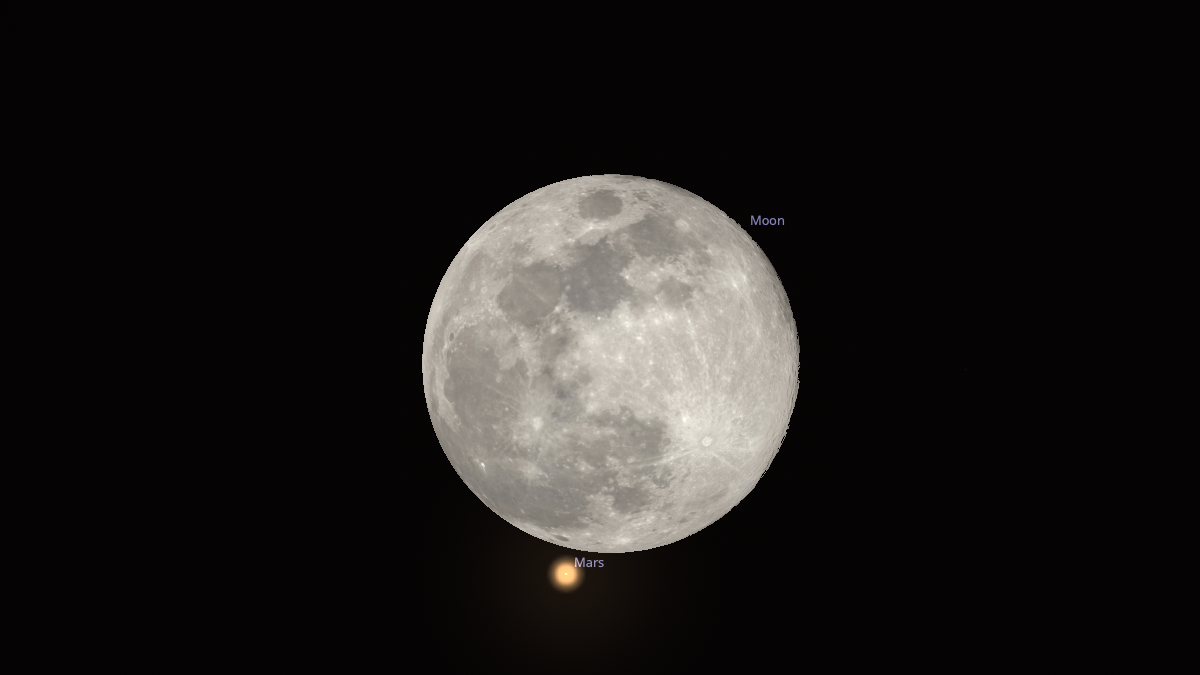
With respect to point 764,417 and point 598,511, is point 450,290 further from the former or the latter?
point 764,417

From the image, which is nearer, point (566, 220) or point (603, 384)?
point (603, 384)

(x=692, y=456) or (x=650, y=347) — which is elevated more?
(x=650, y=347)

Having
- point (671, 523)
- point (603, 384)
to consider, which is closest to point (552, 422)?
point (603, 384)

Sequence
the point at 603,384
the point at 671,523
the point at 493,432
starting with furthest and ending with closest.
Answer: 1. the point at 671,523
2. the point at 493,432
3. the point at 603,384

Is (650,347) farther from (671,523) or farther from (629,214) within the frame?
(671,523)

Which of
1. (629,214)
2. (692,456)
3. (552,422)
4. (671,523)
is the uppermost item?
(629,214)

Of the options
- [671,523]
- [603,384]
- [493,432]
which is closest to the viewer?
[603,384]
